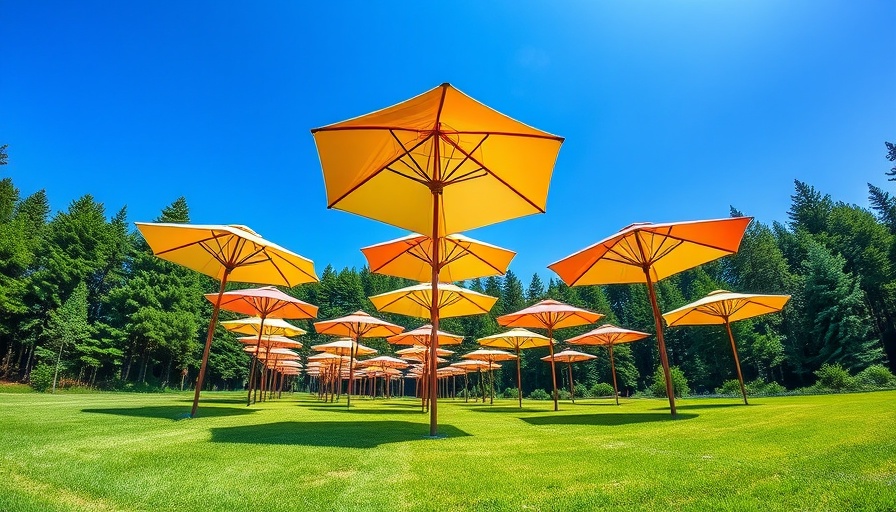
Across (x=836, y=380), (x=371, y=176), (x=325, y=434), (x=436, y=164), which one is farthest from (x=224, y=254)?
(x=836, y=380)

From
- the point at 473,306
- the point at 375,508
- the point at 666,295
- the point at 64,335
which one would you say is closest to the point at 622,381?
the point at 666,295

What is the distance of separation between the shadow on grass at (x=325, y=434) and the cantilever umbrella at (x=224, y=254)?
7.80 ft

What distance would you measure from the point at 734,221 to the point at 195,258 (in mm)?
13674

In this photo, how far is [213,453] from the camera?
439 cm

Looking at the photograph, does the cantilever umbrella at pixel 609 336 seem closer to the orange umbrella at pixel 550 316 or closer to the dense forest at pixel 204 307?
the orange umbrella at pixel 550 316

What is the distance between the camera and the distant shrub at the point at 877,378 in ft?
59.5

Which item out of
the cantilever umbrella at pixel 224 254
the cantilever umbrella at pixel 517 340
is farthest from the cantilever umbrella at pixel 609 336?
the cantilever umbrella at pixel 224 254

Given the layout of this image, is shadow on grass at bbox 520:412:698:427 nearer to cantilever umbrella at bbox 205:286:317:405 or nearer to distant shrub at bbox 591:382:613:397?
cantilever umbrella at bbox 205:286:317:405

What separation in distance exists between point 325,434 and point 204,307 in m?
43.9

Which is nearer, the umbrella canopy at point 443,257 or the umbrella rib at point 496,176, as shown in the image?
the umbrella rib at point 496,176

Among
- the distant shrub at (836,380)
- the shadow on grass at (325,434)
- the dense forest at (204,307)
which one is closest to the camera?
the shadow on grass at (325,434)

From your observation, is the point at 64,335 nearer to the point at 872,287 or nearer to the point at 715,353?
the point at 715,353

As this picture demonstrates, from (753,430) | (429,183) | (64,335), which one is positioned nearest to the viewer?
(753,430)

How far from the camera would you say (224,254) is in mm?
9430
